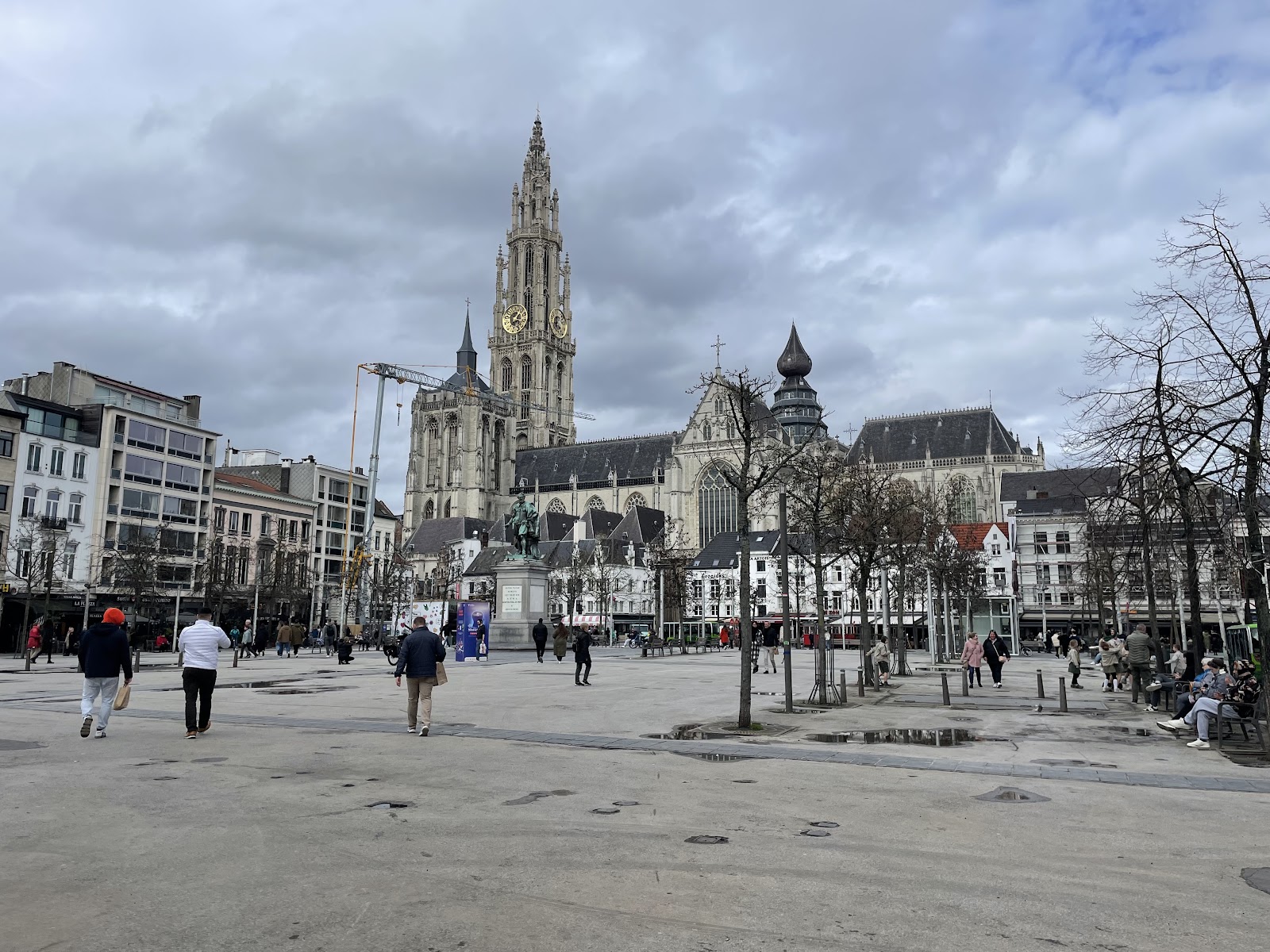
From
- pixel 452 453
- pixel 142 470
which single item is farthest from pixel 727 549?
pixel 452 453

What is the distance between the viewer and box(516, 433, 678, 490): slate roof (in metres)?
131

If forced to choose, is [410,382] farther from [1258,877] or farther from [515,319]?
[1258,877]

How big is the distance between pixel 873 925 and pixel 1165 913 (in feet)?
5.92

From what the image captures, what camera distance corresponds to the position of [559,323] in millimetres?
160125

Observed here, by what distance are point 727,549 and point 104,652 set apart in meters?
86.5

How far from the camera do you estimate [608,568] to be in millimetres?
95875

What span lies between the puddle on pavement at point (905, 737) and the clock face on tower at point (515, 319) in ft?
475

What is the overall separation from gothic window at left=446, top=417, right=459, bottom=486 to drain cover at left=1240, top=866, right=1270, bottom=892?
134721 mm

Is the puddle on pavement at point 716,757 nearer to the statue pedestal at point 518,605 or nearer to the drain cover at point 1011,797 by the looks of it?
the drain cover at point 1011,797

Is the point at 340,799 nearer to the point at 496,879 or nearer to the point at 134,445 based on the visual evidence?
the point at 496,879

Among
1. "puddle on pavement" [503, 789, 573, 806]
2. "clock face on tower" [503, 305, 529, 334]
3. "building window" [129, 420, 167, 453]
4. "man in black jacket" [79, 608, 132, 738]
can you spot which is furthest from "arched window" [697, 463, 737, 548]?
"puddle on pavement" [503, 789, 573, 806]

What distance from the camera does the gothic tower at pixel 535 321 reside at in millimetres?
154250

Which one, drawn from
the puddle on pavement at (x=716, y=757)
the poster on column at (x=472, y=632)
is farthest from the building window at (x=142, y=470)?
the puddle on pavement at (x=716, y=757)

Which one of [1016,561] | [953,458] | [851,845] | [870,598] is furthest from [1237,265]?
[953,458]
